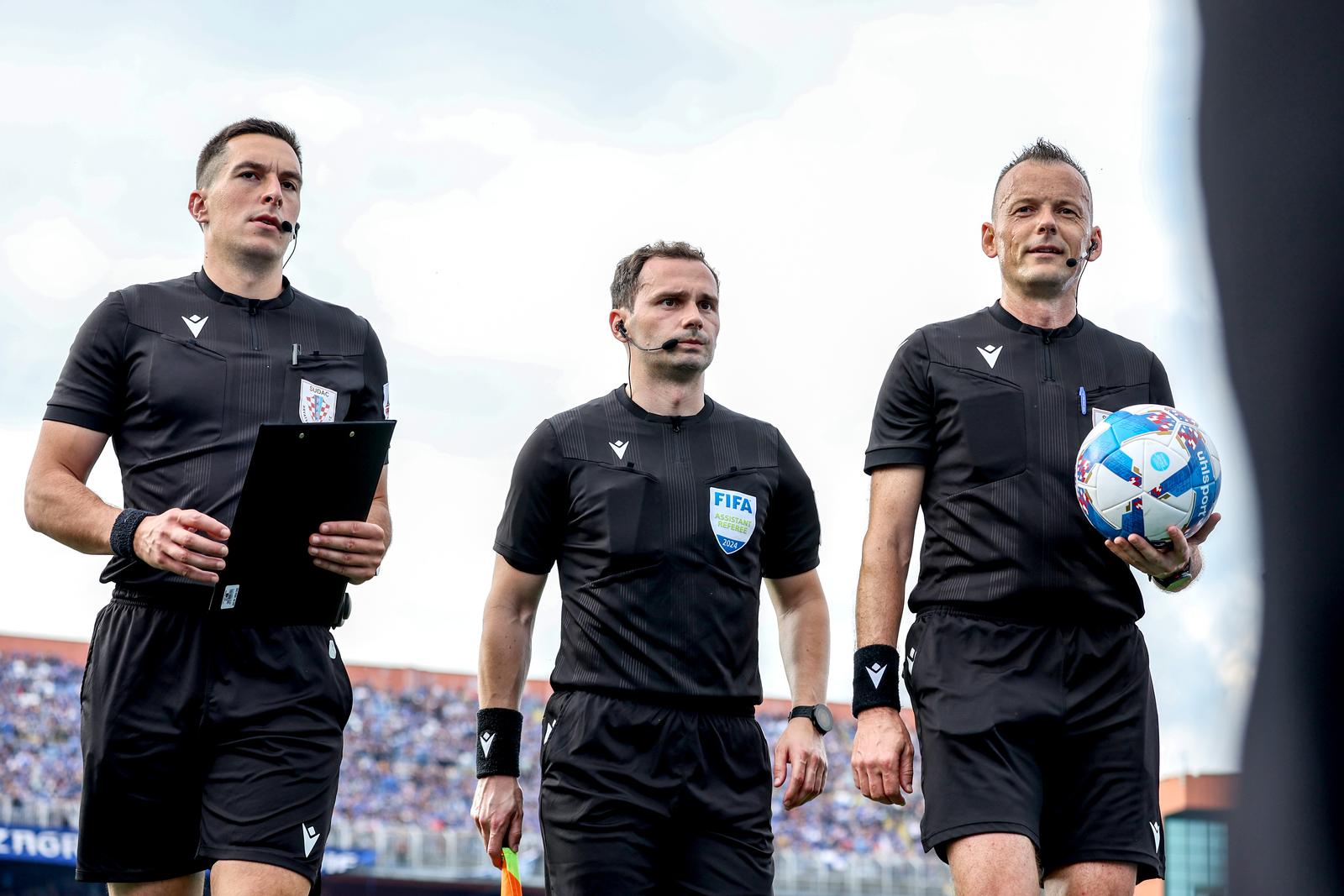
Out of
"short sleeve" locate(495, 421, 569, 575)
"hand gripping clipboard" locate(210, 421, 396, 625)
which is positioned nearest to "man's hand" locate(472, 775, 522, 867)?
→ "short sleeve" locate(495, 421, 569, 575)

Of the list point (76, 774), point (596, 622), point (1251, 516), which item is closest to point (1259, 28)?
point (1251, 516)

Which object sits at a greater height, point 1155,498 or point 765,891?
point 1155,498

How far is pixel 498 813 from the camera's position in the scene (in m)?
4.76

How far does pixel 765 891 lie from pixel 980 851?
0.83 meters

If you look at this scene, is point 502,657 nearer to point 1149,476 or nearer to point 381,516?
point 381,516

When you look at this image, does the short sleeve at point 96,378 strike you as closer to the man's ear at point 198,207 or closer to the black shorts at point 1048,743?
the man's ear at point 198,207

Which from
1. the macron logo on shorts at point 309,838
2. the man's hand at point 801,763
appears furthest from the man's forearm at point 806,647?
the macron logo on shorts at point 309,838

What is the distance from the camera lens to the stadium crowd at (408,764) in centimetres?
2766

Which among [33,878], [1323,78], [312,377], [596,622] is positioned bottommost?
[33,878]

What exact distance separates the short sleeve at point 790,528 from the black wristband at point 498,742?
3.34 feet

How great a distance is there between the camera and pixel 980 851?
13.2 feet

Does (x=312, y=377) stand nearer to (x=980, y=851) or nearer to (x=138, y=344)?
(x=138, y=344)

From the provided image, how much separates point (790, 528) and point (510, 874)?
1.51 meters

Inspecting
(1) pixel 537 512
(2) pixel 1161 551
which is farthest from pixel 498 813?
(2) pixel 1161 551
